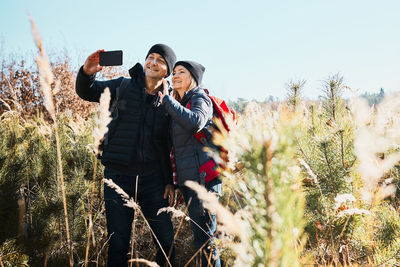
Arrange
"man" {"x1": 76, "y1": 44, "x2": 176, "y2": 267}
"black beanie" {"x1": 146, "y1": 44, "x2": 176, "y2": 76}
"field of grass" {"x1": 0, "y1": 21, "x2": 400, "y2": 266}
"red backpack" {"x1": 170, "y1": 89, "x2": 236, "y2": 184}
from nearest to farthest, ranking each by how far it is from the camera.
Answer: "field of grass" {"x1": 0, "y1": 21, "x2": 400, "y2": 266} → "red backpack" {"x1": 170, "y1": 89, "x2": 236, "y2": 184} → "man" {"x1": 76, "y1": 44, "x2": 176, "y2": 267} → "black beanie" {"x1": 146, "y1": 44, "x2": 176, "y2": 76}

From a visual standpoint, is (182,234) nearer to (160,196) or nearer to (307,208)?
(160,196)

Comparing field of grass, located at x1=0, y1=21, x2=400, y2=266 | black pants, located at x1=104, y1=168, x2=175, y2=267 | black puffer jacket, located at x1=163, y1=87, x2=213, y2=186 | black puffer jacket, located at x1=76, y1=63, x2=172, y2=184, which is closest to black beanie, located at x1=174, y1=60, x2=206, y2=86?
black puffer jacket, located at x1=163, y1=87, x2=213, y2=186

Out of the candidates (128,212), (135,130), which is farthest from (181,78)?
(128,212)

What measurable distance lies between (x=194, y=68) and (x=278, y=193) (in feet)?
6.81

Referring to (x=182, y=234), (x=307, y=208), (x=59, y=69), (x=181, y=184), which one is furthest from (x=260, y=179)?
(x=59, y=69)

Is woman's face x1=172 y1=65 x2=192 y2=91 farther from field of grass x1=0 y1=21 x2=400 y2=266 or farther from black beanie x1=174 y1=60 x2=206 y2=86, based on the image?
field of grass x1=0 y1=21 x2=400 y2=266

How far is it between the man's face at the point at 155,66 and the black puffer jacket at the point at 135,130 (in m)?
0.11

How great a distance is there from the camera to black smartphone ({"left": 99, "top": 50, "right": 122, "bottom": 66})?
2077 mm

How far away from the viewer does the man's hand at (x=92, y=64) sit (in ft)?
7.12

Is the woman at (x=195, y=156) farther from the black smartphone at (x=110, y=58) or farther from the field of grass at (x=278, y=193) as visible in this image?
the black smartphone at (x=110, y=58)

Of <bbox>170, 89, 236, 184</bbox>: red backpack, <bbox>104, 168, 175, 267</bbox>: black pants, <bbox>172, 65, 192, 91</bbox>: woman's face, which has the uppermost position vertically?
<bbox>172, 65, 192, 91</bbox>: woman's face

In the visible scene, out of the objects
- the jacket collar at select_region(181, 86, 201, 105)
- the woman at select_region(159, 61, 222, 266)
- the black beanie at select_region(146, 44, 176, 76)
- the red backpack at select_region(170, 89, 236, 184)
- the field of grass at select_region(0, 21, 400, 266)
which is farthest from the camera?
the black beanie at select_region(146, 44, 176, 76)

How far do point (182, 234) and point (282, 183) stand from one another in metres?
2.80

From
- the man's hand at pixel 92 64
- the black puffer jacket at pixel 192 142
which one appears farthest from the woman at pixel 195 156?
the man's hand at pixel 92 64
